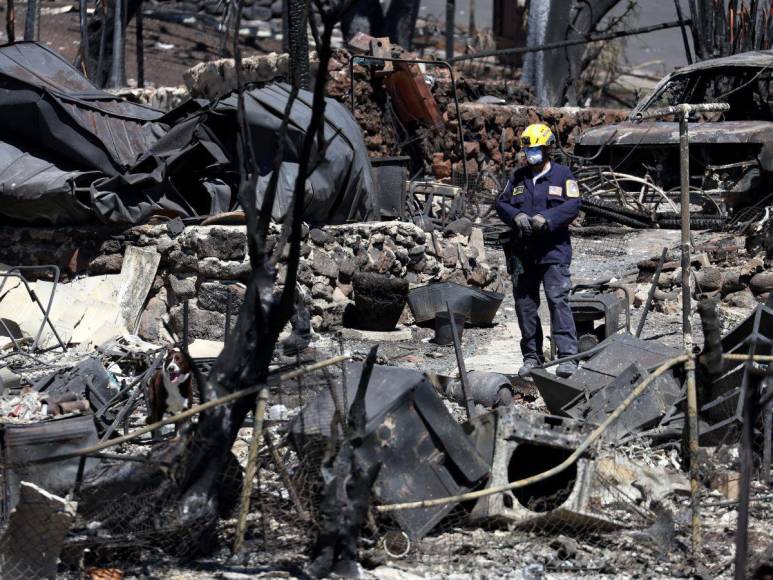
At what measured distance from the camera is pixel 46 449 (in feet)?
16.5

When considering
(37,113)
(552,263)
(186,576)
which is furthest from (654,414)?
(37,113)

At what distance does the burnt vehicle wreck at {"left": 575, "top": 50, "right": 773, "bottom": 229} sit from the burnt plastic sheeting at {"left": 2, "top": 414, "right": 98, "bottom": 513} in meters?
9.28

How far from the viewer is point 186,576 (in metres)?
4.55

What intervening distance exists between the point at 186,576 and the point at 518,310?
4.03m

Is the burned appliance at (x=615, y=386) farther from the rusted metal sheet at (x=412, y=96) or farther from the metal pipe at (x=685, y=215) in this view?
the rusted metal sheet at (x=412, y=96)

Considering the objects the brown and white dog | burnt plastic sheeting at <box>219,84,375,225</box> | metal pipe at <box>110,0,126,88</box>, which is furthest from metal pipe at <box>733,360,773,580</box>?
metal pipe at <box>110,0,126,88</box>

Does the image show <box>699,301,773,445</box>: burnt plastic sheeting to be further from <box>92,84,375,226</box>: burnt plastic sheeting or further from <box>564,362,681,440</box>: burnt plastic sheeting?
<box>92,84,375,226</box>: burnt plastic sheeting

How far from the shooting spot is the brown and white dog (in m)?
5.32

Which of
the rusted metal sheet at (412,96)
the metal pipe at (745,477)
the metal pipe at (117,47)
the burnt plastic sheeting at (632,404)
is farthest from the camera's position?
the metal pipe at (117,47)

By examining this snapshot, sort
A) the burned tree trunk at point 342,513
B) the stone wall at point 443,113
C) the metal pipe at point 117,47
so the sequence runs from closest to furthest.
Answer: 1. the burned tree trunk at point 342,513
2. the stone wall at point 443,113
3. the metal pipe at point 117,47

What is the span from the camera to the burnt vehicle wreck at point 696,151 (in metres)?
13.4

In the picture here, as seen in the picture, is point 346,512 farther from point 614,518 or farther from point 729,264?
point 729,264

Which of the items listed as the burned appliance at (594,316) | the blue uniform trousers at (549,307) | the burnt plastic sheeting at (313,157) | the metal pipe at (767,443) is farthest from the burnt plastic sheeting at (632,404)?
the burnt plastic sheeting at (313,157)

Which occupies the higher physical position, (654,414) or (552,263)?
(552,263)
